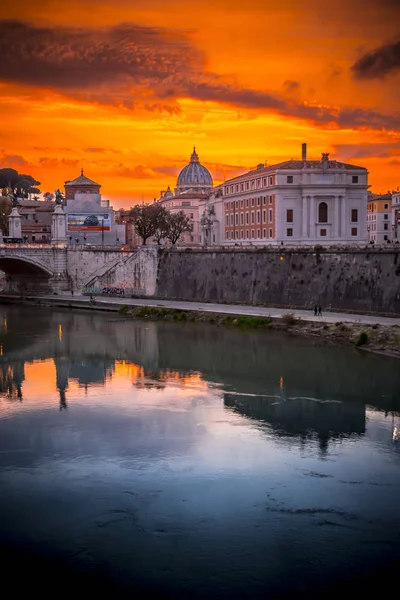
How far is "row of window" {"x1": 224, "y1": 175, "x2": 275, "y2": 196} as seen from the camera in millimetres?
63781

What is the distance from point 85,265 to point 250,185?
54.4 feet

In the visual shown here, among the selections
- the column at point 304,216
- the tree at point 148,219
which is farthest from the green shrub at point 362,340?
the tree at point 148,219

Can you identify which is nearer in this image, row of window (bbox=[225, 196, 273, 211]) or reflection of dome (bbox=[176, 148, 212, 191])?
row of window (bbox=[225, 196, 273, 211])

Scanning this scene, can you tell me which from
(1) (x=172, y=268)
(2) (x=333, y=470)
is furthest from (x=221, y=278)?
(2) (x=333, y=470)

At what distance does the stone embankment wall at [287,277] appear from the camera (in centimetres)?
4366

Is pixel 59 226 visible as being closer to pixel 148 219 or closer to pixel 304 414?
pixel 148 219

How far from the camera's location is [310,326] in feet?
131

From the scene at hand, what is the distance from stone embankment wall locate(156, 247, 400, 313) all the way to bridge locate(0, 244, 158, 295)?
5.38ft

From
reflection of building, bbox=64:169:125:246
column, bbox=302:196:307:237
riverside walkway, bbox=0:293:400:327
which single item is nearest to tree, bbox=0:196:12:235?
reflection of building, bbox=64:169:125:246

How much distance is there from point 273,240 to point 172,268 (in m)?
9.28

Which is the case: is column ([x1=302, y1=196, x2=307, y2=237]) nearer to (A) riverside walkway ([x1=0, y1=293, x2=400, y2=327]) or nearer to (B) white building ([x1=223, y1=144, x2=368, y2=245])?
(B) white building ([x1=223, y1=144, x2=368, y2=245])

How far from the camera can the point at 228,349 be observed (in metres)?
36.7

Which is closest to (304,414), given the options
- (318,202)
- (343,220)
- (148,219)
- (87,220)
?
(343,220)

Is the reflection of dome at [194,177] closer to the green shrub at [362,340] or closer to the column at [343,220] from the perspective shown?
the column at [343,220]
